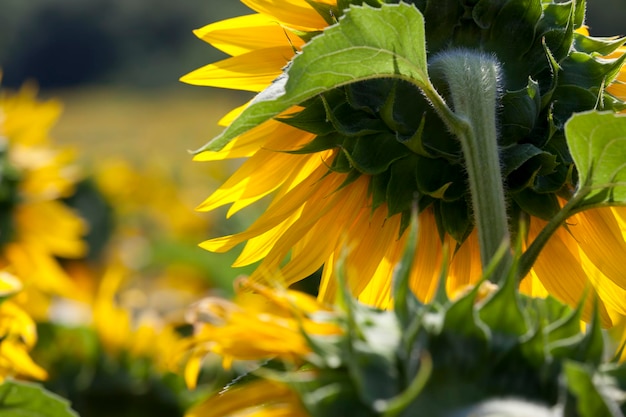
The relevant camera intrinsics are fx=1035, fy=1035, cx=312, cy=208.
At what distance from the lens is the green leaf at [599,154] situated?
0.82 metres

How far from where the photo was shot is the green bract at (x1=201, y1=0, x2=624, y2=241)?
→ 1.02 m

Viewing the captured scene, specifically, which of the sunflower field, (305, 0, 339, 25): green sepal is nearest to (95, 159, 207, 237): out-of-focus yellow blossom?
the sunflower field

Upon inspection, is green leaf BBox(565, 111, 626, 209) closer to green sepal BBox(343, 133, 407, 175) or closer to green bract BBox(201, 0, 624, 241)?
green bract BBox(201, 0, 624, 241)

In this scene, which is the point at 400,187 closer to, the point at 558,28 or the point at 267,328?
the point at 558,28

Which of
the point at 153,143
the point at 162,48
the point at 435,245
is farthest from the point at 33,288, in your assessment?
the point at 162,48

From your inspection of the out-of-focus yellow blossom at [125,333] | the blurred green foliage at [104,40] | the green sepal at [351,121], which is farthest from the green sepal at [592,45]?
the blurred green foliage at [104,40]

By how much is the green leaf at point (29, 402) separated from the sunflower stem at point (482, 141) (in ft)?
1.38

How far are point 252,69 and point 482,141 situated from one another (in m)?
0.35

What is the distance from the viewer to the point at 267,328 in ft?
2.31

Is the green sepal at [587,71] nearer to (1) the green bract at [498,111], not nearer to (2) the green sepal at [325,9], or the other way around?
(1) the green bract at [498,111]

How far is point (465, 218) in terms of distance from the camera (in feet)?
3.53

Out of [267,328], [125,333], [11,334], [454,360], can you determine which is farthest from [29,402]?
[125,333]

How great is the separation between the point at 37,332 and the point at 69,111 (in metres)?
22.7

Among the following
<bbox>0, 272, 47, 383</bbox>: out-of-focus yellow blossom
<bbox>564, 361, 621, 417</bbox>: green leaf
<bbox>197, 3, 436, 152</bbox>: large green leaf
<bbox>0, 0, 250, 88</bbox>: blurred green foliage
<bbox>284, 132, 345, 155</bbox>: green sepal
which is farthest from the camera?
<bbox>0, 0, 250, 88</bbox>: blurred green foliage
